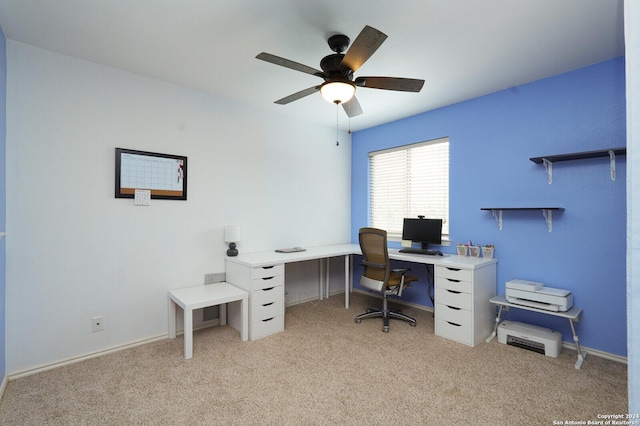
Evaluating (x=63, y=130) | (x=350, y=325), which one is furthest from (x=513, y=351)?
(x=63, y=130)

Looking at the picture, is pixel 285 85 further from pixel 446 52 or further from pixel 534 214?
pixel 534 214

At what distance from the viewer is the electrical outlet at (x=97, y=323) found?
8.34 feet

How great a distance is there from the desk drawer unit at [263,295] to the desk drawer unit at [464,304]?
1557 mm

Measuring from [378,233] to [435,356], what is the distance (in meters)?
1.20

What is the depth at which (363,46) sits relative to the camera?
5.88 feet

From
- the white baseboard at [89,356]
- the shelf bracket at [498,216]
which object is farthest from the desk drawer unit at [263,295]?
the shelf bracket at [498,216]

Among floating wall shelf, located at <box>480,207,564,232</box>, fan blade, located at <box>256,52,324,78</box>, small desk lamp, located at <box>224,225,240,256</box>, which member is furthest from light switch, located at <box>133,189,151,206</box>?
floating wall shelf, located at <box>480,207,564,232</box>

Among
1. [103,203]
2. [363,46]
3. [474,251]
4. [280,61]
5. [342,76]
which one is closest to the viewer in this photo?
[363,46]

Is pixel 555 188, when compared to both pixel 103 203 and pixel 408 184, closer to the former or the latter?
pixel 408 184

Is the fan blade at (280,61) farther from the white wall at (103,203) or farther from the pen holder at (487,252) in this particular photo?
the pen holder at (487,252)

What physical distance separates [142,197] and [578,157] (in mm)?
3840

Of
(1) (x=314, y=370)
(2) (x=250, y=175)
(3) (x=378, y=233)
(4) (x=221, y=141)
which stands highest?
(4) (x=221, y=141)

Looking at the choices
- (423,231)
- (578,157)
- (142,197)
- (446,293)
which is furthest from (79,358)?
(578,157)

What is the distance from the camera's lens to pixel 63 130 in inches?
95.3
